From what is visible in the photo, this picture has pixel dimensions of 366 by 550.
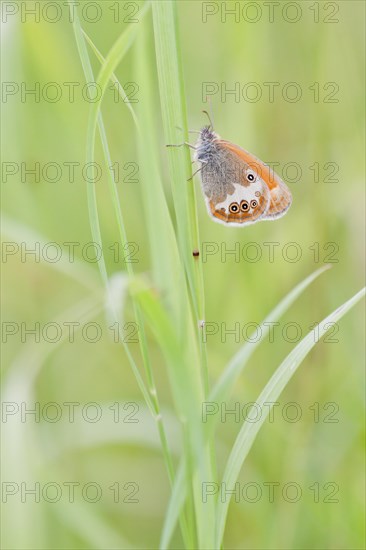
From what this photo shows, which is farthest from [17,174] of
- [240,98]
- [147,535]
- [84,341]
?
[147,535]

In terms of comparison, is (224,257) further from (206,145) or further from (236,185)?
(206,145)

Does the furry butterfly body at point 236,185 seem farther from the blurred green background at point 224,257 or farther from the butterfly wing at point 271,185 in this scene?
the blurred green background at point 224,257

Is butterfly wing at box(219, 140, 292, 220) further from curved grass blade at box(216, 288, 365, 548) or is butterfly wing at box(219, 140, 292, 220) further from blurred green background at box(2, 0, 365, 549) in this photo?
curved grass blade at box(216, 288, 365, 548)

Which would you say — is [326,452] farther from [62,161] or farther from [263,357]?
[62,161]

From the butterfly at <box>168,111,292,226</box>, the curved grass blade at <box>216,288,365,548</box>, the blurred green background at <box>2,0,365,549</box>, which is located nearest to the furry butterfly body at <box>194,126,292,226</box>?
the butterfly at <box>168,111,292,226</box>

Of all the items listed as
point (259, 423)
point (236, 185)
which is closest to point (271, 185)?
point (236, 185)

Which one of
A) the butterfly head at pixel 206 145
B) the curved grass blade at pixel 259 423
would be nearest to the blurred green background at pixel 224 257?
the butterfly head at pixel 206 145
